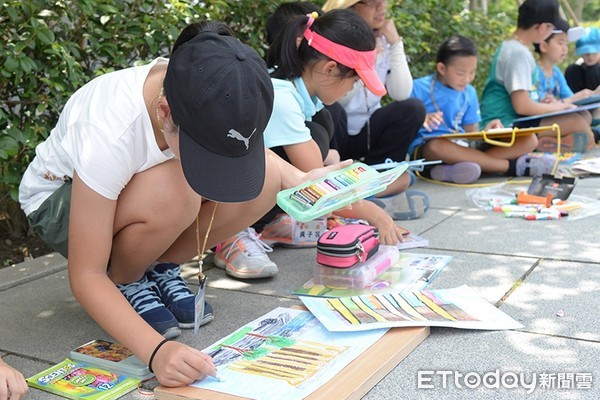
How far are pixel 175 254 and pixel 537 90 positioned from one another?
3.29 meters

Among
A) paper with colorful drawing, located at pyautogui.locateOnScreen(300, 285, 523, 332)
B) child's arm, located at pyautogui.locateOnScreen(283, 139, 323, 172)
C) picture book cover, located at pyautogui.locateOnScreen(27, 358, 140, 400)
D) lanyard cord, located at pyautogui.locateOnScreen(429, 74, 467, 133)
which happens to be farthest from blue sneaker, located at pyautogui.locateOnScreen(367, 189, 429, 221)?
picture book cover, located at pyautogui.locateOnScreen(27, 358, 140, 400)

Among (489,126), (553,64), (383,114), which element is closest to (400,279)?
(383,114)

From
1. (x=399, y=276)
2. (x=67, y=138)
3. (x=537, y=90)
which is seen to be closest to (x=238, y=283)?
(x=399, y=276)

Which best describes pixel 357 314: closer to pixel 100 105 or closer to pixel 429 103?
pixel 100 105

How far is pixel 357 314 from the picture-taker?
6.56 feet

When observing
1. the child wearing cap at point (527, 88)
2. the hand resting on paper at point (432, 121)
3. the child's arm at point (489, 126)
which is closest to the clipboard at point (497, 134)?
the hand resting on paper at point (432, 121)

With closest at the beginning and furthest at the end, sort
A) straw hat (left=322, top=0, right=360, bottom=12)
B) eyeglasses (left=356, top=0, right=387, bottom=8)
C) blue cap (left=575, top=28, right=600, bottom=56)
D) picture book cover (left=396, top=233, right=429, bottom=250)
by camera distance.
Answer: picture book cover (left=396, top=233, right=429, bottom=250), straw hat (left=322, top=0, right=360, bottom=12), eyeglasses (left=356, top=0, right=387, bottom=8), blue cap (left=575, top=28, right=600, bottom=56)

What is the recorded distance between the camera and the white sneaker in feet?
8.19

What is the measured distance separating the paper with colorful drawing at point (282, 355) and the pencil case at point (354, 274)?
0.92ft

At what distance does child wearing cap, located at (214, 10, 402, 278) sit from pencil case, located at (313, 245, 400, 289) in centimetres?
18

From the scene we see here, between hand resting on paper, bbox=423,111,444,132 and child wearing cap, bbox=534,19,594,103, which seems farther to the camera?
child wearing cap, bbox=534,19,594,103

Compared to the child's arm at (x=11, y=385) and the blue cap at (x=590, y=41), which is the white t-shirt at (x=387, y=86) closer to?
the blue cap at (x=590, y=41)

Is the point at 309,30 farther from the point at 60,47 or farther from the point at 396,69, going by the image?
the point at 396,69

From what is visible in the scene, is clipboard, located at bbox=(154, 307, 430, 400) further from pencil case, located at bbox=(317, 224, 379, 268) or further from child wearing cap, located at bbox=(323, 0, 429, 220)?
child wearing cap, located at bbox=(323, 0, 429, 220)
